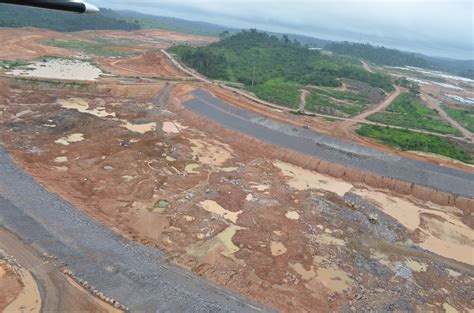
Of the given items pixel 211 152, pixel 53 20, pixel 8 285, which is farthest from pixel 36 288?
pixel 53 20

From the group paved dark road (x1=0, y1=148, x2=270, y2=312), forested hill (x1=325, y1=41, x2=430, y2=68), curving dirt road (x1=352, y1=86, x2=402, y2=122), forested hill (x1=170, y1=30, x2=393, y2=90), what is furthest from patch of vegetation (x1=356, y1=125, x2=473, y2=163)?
forested hill (x1=325, y1=41, x2=430, y2=68)

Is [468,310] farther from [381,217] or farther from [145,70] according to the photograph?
[145,70]

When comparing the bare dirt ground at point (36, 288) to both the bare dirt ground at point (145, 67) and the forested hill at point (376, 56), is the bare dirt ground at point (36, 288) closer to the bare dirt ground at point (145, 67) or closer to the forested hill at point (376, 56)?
the bare dirt ground at point (145, 67)

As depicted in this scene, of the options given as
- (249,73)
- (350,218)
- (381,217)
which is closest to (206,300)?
(350,218)

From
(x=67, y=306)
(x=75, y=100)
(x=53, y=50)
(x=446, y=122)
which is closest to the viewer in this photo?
(x=67, y=306)

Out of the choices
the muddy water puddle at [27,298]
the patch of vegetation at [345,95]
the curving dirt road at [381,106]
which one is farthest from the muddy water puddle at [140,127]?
the patch of vegetation at [345,95]

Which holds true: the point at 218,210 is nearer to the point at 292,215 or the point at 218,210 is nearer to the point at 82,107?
the point at 292,215
